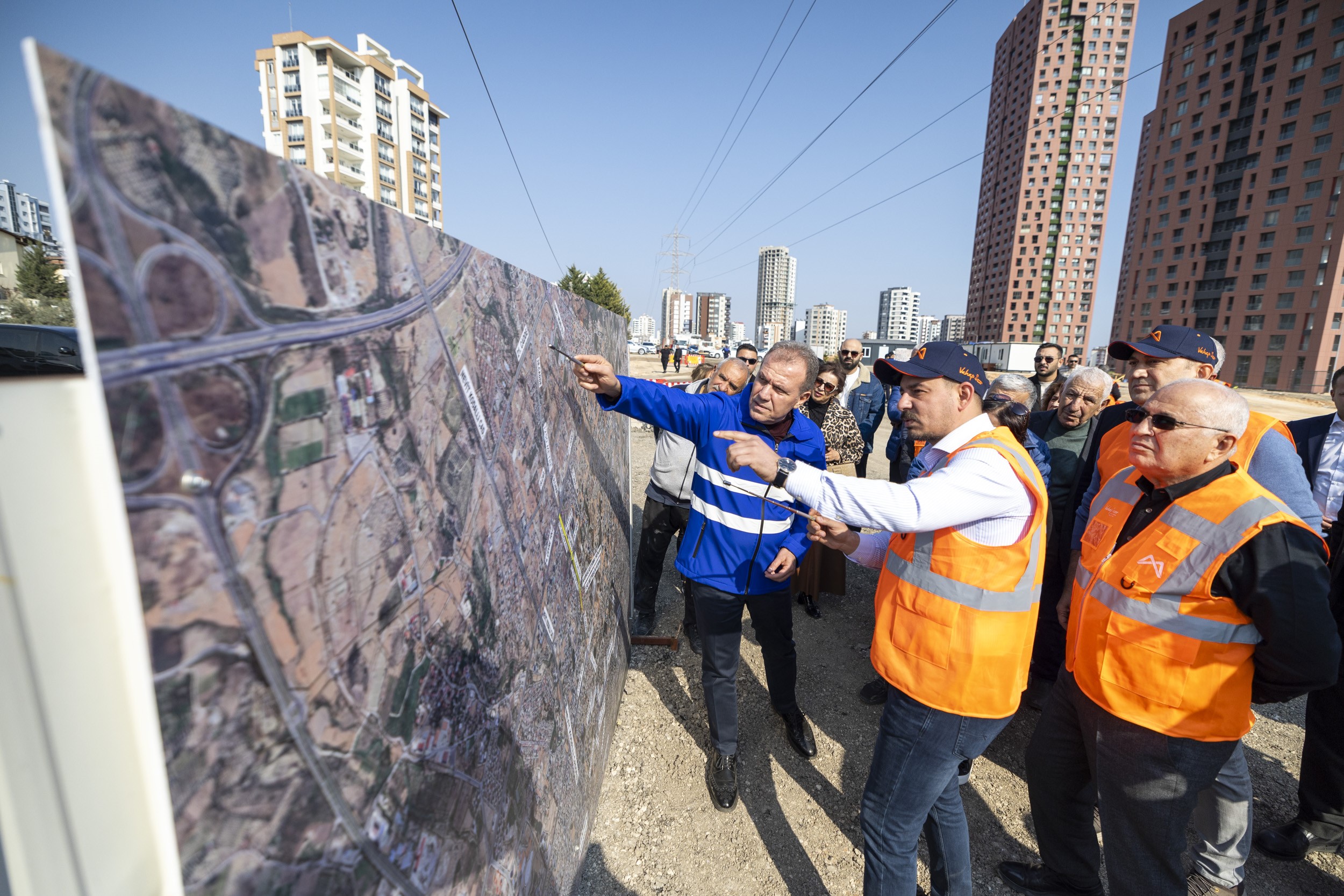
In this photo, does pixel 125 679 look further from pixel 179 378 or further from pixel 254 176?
pixel 254 176

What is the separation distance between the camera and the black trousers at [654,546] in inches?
154

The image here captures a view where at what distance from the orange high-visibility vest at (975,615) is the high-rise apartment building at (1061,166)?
77.0 metres

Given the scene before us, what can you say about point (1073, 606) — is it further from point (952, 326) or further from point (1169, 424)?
point (952, 326)

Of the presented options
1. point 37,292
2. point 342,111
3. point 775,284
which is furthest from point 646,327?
point 37,292

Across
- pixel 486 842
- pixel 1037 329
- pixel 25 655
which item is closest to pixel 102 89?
pixel 25 655

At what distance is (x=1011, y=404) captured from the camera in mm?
3049

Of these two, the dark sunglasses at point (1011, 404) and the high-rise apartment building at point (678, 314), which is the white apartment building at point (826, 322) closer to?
the high-rise apartment building at point (678, 314)

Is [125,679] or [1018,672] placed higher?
[125,679]

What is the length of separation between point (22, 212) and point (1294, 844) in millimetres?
50954

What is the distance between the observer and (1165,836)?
63.9 inches

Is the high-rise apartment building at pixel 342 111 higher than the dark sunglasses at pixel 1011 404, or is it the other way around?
the high-rise apartment building at pixel 342 111

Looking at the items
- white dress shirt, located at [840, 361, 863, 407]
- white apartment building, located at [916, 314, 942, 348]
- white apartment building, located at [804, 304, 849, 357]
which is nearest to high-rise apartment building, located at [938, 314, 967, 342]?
white apartment building, located at [916, 314, 942, 348]

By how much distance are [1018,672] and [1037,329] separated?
80523 mm

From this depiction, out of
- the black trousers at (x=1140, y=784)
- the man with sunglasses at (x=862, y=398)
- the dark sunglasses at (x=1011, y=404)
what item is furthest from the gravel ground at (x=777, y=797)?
the man with sunglasses at (x=862, y=398)
